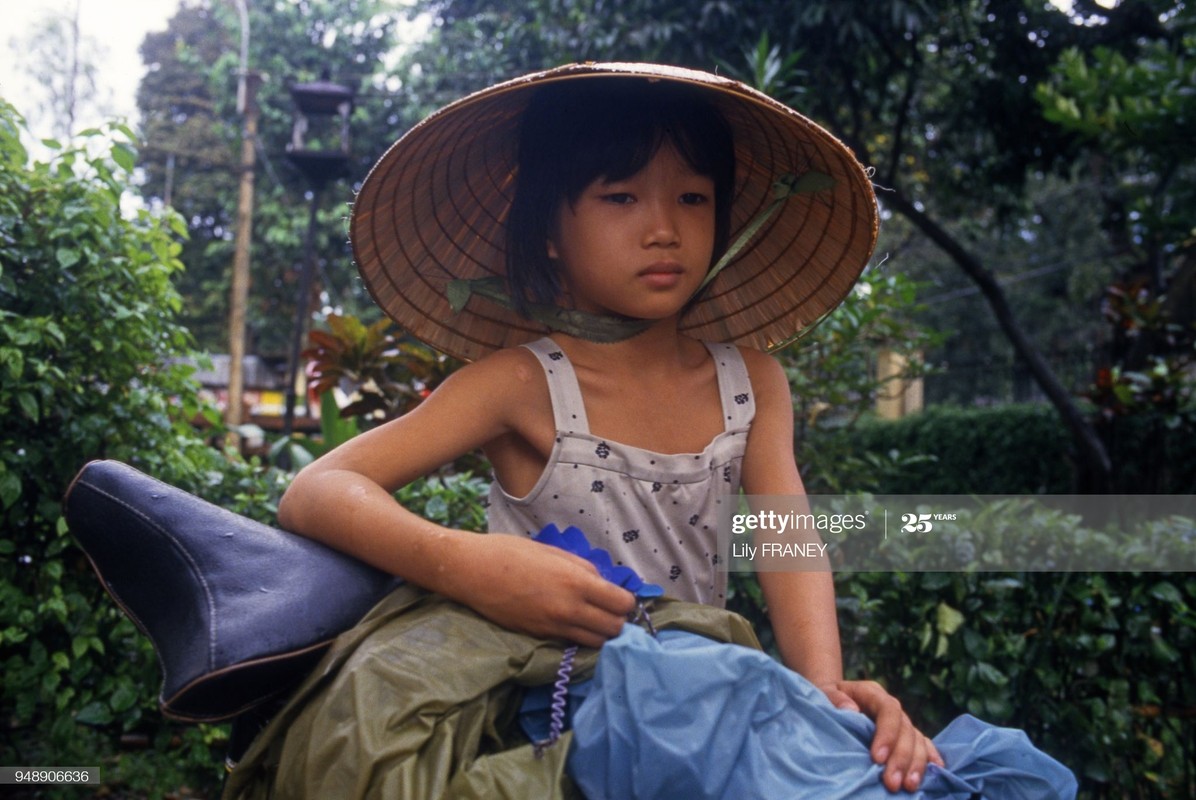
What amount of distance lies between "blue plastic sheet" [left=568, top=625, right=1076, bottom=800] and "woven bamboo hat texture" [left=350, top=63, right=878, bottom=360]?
842mm

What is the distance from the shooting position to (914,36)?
7.20 m

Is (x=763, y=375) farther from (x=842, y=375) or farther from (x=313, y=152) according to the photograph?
(x=313, y=152)

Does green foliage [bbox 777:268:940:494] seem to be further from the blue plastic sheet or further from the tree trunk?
the tree trunk

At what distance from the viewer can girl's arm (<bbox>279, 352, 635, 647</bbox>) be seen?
3.89 ft

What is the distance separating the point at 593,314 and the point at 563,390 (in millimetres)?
163

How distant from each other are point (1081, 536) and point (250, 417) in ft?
72.2

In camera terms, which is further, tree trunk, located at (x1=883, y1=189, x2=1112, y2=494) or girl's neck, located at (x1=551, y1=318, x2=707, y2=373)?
tree trunk, located at (x1=883, y1=189, x2=1112, y2=494)

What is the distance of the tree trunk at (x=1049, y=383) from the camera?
6.68 metres

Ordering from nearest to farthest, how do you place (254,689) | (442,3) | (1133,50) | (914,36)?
(254,689) → (914,36) → (1133,50) → (442,3)

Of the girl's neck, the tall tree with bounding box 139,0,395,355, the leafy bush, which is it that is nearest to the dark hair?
the girl's neck

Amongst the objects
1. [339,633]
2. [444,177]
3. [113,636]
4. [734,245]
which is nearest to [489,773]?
[339,633]

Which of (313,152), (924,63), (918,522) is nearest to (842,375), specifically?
(918,522)

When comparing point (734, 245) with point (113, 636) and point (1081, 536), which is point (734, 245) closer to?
point (1081, 536)

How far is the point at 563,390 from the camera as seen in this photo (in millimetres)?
1537
